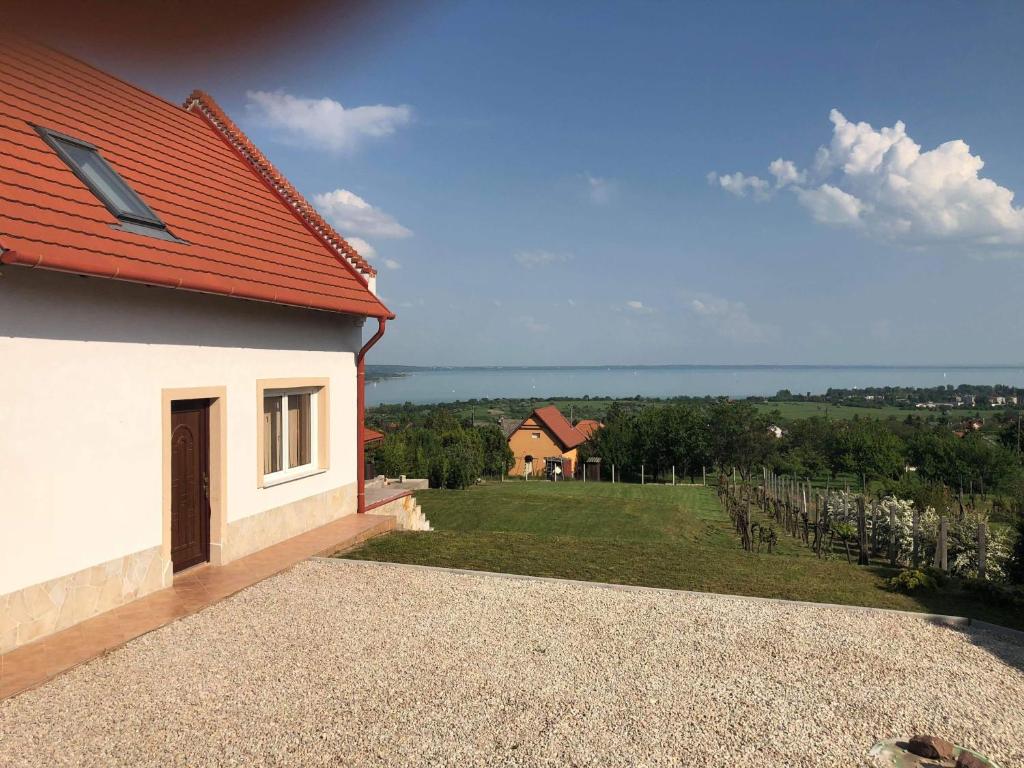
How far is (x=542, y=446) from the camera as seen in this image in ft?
213

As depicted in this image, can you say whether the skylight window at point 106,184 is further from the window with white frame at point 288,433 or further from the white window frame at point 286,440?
the window with white frame at point 288,433

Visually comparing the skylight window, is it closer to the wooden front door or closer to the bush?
the wooden front door

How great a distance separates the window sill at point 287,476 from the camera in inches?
365

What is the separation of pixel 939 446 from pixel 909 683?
62.7 m

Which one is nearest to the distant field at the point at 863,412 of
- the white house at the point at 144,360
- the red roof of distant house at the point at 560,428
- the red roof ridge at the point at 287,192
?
the red roof of distant house at the point at 560,428

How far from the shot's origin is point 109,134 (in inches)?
335

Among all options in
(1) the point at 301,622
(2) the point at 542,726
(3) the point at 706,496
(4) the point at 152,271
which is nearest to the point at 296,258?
(4) the point at 152,271

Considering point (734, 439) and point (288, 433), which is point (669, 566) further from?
point (734, 439)

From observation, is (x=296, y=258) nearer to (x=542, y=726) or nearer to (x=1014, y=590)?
(x=542, y=726)

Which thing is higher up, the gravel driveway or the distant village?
the gravel driveway

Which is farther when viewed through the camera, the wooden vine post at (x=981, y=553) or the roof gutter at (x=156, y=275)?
the wooden vine post at (x=981, y=553)

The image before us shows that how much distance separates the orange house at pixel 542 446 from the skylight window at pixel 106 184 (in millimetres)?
56308

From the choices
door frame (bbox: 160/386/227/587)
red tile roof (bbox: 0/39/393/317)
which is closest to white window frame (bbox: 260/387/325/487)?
door frame (bbox: 160/386/227/587)

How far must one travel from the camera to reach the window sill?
9283mm
